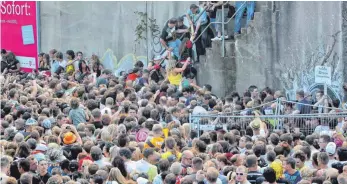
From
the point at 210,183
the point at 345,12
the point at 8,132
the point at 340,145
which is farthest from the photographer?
the point at 345,12

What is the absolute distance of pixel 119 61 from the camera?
105ft

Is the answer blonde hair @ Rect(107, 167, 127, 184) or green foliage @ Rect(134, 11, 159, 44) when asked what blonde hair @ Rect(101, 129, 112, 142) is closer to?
blonde hair @ Rect(107, 167, 127, 184)

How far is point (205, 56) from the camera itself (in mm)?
27641

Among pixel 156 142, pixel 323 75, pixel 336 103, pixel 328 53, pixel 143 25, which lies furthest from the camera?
pixel 143 25

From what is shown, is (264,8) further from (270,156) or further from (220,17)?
(270,156)

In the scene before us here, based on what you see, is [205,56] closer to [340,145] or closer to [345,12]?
[345,12]

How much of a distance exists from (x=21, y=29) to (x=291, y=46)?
11.5 metres

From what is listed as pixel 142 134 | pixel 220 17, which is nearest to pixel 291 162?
pixel 142 134

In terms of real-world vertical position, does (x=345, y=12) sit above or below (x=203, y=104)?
above

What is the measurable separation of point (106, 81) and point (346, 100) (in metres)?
6.02

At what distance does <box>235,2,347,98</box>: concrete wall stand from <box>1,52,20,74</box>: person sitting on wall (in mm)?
7976

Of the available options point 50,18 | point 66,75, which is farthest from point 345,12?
point 50,18

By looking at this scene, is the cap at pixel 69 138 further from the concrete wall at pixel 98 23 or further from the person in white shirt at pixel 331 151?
the concrete wall at pixel 98 23

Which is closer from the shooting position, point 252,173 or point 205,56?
point 252,173
